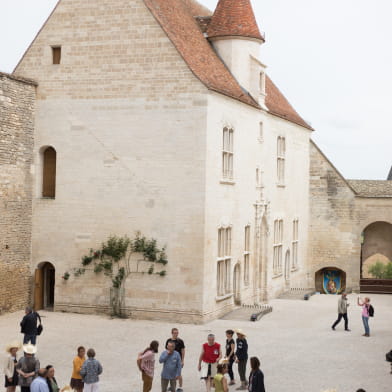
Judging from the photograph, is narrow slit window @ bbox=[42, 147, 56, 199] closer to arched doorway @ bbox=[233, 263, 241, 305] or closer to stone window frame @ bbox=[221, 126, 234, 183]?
stone window frame @ bbox=[221, 126, 234, 183]

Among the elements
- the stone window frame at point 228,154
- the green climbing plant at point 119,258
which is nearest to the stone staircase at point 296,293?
the stone window frame at point 228,154

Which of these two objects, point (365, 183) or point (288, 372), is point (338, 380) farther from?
point (365, 183)

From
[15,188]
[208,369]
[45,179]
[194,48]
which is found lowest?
[208,369]

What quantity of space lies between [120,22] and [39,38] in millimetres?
3642

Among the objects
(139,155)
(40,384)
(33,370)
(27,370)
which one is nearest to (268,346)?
(139,155)

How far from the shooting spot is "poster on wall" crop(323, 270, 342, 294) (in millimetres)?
42531

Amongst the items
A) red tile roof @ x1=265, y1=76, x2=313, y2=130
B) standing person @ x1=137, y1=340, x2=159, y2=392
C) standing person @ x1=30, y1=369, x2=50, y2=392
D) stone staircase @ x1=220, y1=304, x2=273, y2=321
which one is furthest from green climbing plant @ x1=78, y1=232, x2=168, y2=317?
standing person @ x1=30, y1=369, x2=50, y2=392

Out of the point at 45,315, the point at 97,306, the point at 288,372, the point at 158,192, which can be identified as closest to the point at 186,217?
the point at 158,192

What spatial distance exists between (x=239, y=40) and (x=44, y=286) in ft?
45.1

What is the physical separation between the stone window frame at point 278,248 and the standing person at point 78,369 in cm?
2128

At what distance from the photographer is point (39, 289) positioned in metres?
28.6

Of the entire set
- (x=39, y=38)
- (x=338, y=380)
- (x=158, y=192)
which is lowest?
(x=338, y=380)

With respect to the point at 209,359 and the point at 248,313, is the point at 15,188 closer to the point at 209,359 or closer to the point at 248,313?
the point at 248,313

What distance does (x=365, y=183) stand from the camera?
43.6 m
